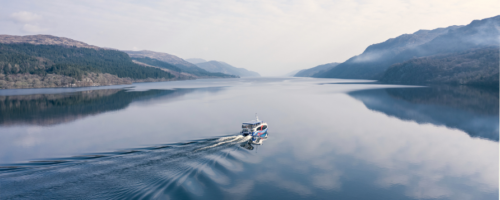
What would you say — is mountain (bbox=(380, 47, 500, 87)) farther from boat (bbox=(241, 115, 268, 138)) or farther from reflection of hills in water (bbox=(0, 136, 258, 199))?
reflection of hills in water (bbox=(0, 136, 258, 199))

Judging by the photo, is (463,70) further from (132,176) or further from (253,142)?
(132,176)

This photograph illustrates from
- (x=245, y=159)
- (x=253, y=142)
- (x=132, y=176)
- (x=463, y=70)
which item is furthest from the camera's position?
(x=463, y=70)

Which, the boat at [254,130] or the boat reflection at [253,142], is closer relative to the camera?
the boat reflection at [253,142]

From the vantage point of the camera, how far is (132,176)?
711 inches

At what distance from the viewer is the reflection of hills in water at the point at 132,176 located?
15703 mm

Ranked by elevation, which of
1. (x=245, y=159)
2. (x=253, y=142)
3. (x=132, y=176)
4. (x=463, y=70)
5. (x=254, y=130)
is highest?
(x=463, y=70)

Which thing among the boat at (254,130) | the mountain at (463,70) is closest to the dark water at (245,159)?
the boat at (254,130)

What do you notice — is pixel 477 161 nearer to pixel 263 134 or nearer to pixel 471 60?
pixel 263 134

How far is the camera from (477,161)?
23750 mm

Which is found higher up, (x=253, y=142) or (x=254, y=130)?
(x=254, y=130)

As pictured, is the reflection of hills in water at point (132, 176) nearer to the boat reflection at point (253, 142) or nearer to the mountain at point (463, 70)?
the boat reflection at point (253, 142)

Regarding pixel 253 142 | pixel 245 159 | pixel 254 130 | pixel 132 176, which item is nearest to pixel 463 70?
pixel 254 130

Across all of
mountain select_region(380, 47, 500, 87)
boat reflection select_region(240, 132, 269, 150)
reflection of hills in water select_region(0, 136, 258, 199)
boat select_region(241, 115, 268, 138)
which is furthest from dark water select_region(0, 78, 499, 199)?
mountain select_region(380, 47, 500, 87)

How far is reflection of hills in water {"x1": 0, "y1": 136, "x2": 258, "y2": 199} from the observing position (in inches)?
618
